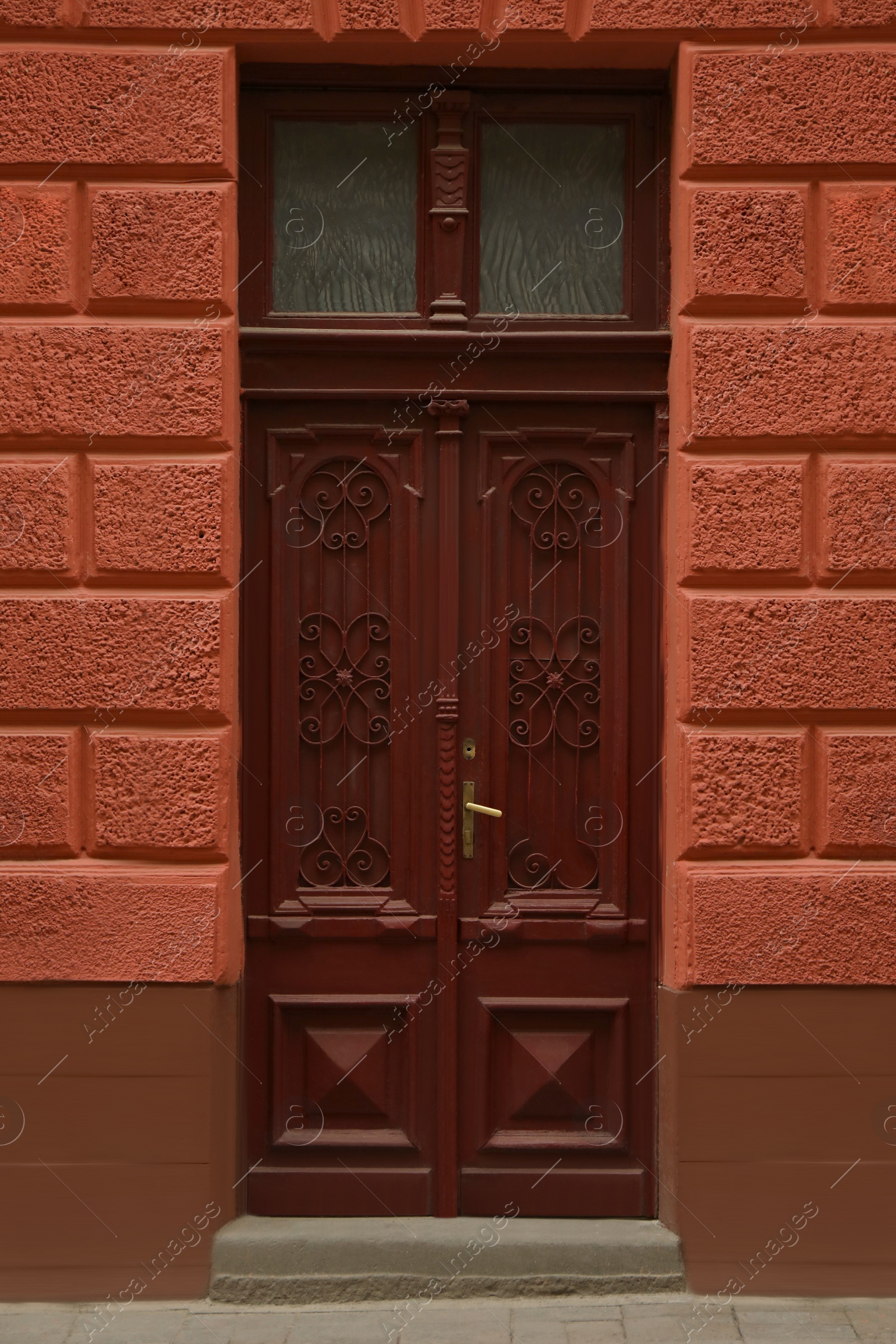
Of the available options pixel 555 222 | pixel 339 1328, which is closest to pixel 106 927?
pixel 339 1328

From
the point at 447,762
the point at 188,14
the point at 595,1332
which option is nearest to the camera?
the point at 595,1332

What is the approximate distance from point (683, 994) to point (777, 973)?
32 centimetres

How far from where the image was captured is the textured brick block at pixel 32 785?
12.7 ft

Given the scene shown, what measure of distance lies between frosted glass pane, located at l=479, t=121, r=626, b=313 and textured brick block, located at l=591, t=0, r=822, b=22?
0.37 meters

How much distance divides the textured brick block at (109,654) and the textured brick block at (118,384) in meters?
0.58

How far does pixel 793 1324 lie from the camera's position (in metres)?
3.73

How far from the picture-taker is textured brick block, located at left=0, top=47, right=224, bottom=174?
152 inches

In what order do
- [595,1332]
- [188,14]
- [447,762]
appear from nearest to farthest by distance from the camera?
1. [595,1332]
2. [188,14]
3. [447,762]

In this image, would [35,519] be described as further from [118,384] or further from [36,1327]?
[36,1327]

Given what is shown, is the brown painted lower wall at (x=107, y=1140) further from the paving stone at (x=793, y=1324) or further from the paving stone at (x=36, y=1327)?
the paving stone at (x=793, y=1324)

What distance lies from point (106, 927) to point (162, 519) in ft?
4.46

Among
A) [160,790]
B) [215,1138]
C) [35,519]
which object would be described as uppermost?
[35,519]

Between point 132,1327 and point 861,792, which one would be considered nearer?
point 132,1327

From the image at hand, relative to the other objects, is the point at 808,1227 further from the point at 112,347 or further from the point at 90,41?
the point at 90,41
